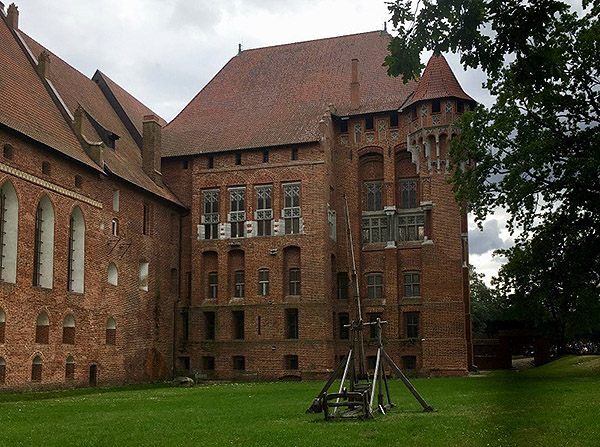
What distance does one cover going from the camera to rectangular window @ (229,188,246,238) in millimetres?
41531

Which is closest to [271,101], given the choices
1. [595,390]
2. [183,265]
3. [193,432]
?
[183,265]

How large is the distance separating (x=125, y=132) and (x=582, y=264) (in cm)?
2503

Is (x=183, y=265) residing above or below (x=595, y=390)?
above

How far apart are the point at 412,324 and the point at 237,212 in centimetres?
1074

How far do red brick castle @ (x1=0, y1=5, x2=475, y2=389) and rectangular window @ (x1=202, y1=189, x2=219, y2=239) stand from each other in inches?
3.1

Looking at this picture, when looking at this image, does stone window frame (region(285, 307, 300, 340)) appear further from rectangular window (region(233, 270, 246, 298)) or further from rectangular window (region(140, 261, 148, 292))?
rectangular window (region(140, 261, 148, 292))

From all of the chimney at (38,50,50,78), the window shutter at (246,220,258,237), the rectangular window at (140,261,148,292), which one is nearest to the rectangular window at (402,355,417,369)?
the window shutter at (246,220,258,237)

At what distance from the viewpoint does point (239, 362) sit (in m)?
40.7

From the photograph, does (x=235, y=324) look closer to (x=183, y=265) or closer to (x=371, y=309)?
(x=183, y=265)

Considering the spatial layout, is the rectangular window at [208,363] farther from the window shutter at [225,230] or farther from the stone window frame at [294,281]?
the window shutter at [225,230]

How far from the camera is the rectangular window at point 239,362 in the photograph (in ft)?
133

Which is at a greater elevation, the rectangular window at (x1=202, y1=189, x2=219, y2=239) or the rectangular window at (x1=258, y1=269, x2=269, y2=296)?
the rectangular window at (x1=202, y1=189, x2=219, y2=239)

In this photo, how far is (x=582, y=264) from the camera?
100 ft

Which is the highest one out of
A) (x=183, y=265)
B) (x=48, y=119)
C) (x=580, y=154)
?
(x=48, y=119)
